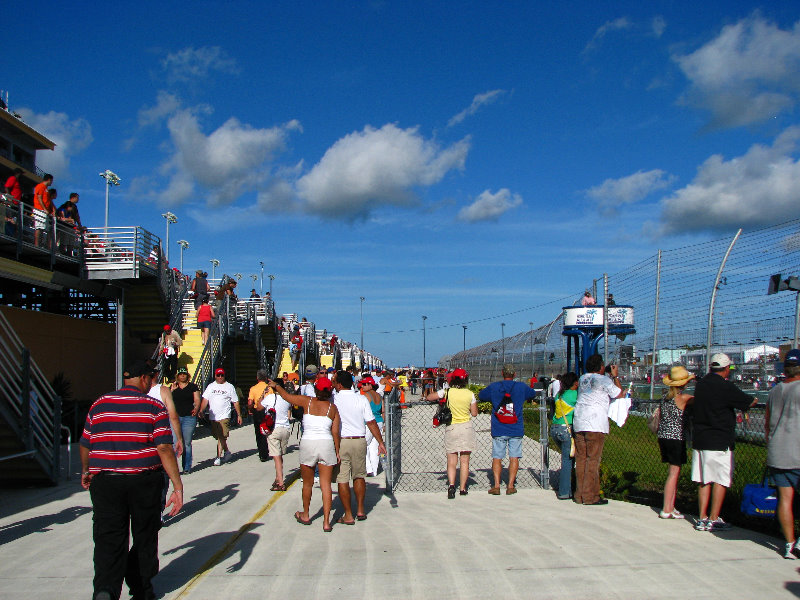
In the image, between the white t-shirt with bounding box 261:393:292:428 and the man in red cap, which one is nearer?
the white t-shirt with bounding box 261:393:292:428

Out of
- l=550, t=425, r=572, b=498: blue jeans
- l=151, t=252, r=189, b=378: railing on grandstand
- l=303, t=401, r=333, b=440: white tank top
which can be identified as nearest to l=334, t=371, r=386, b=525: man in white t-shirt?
l=303, t=401, r=333, b=440: white tank top

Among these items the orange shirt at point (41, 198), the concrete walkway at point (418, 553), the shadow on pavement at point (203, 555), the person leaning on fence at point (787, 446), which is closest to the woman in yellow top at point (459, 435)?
the concrete walkway at point (418, 553)

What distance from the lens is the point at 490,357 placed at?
3491 cm

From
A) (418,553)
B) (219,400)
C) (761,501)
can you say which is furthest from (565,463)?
(219,400)

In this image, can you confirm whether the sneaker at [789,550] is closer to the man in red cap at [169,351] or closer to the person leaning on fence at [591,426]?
the person leaning on fence at [591,426]

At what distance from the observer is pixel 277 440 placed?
1039 cm

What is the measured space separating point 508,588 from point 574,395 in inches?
170

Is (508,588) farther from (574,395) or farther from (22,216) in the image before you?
(22,216)

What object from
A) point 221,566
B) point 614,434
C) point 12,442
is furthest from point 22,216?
point 614,434

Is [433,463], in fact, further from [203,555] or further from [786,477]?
[786,477]

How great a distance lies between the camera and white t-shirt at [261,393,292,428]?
10930 mm

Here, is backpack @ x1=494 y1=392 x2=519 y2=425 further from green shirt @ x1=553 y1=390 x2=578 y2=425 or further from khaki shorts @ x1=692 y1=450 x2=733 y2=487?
khaki shorts @ x1=692 y1=450 x2=733 y2=487

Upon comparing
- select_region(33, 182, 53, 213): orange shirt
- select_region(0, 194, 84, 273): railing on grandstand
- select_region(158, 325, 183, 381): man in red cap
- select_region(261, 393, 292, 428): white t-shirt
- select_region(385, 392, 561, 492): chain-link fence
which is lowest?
select_region(385, 392, 561, 492): chain-link fence

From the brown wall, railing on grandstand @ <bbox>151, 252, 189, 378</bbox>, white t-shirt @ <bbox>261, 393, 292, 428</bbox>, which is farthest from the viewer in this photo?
railing on grandstand @ <bbox>151, 252, 189, 378</bbox>
